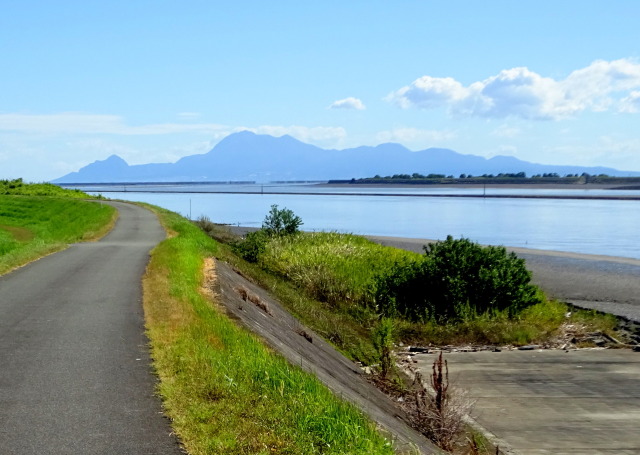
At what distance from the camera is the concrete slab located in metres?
13.2

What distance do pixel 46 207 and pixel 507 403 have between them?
6567cm

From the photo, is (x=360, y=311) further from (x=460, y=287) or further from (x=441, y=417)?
(x=441, y=417)

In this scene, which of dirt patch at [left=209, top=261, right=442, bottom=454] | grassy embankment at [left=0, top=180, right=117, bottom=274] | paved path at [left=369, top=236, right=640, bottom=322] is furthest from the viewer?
grassy embankment at [left=0, top=180, right=117, bottom=274]

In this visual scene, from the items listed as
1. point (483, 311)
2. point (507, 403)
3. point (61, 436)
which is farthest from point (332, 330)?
point (61, 436)

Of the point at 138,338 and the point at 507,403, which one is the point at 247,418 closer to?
the point at 138,338

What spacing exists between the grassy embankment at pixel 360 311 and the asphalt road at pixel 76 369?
642 cm

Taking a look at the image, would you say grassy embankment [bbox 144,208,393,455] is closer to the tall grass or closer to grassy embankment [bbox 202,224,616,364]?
grassy embankment [bbox 202,224,616,364]

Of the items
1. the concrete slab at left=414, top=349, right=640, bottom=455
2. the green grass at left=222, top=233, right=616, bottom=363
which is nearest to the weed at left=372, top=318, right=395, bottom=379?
the concrete slab at left=414, top=349, right=640, bottom=455

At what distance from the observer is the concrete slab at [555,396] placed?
43.2 feet

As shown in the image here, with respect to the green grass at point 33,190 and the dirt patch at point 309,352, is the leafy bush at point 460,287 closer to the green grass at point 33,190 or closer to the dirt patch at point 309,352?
the dirt patch at point 309,352

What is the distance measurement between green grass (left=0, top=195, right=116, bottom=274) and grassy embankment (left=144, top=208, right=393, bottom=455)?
2521 centimetres

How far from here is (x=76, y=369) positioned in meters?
10.3

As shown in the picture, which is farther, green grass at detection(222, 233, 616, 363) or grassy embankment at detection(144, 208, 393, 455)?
green grass at detection(222, 233, 616, 363)

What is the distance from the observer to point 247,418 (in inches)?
328
